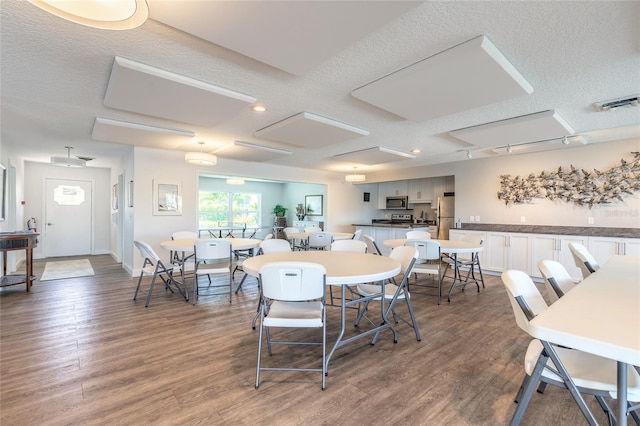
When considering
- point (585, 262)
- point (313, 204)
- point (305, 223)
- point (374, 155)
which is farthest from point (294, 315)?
point (305, 223)

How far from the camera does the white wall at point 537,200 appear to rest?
15.4ft

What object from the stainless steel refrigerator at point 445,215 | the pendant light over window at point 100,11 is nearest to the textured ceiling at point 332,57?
the pendant light over window at point 100,11

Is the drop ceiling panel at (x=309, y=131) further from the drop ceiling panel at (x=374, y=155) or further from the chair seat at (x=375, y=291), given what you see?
the chair seat at (x=375, y=291)

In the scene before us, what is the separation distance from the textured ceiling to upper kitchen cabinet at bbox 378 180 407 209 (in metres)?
4.96

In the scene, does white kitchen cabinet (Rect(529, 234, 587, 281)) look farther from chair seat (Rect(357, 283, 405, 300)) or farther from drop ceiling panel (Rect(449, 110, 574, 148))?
chair seat (Rect(357, 283, 405, 300))

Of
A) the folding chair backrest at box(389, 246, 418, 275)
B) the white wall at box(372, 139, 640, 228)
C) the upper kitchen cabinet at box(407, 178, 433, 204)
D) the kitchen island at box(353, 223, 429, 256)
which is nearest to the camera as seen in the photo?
the folding chair backrest at box(389, 246, 418, 275)

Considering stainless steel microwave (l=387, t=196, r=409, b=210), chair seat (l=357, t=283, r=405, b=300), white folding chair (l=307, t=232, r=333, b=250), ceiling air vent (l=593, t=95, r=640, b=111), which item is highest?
ceiling air vent (l=593, t=95, r=640, b=111)

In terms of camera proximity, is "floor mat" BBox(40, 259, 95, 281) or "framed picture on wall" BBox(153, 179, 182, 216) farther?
"framed picture on wall" BBox(153, 179, 182, 216)

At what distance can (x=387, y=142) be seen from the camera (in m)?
4.97

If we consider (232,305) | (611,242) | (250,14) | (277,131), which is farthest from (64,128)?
(611,242)

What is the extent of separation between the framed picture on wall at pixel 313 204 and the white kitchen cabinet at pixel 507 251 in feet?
17.7

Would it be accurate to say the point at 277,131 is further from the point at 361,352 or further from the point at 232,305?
the point at 361,352

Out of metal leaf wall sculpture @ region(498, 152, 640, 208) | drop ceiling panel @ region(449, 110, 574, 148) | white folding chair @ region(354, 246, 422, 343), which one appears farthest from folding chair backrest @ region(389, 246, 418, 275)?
metal leaf wall sculpture @ region(498, 152, 640, 208)

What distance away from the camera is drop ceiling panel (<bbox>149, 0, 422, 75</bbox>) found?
5.22 ft
